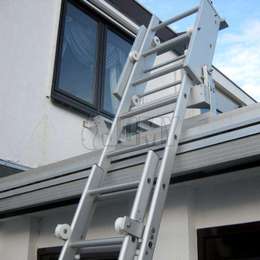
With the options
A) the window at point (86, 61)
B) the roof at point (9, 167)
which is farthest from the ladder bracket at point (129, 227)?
→ the window at point (86, 61)

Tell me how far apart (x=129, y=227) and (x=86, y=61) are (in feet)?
12.2

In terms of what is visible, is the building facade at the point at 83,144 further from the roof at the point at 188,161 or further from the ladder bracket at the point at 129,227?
the ladder bracket at the point at 129,227

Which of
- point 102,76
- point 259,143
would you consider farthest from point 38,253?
point 102,76

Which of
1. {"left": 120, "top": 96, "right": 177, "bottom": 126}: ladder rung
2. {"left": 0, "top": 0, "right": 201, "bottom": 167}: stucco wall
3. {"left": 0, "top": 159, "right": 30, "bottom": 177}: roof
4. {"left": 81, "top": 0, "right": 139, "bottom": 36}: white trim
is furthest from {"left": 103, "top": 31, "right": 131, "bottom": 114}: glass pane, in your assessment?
{"left": 120, "top": 96, "right": 177, "bottom": 126}: ladder rung

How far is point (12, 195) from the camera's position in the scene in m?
3.42

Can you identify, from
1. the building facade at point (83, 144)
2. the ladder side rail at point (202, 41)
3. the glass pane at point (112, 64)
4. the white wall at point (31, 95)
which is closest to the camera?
the building facade at point (83, 144)

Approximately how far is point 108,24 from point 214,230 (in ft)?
12.6

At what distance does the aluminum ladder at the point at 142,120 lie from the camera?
2.00 metres

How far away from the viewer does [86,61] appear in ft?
17.9

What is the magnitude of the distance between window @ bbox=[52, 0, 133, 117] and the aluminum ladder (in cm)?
189

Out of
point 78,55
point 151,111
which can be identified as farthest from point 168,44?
point 78,55

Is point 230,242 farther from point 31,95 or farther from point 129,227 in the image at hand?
point 31,95

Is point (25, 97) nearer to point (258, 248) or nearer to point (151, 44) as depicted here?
point (151, 44)

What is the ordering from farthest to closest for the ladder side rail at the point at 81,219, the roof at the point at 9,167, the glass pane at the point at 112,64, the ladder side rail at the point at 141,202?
the glass pane at the point at 112,64 → the roof at the point at 9,167 → the ladder side rail at the point at 81,219 → the ladder side rail at the point at 141,202
